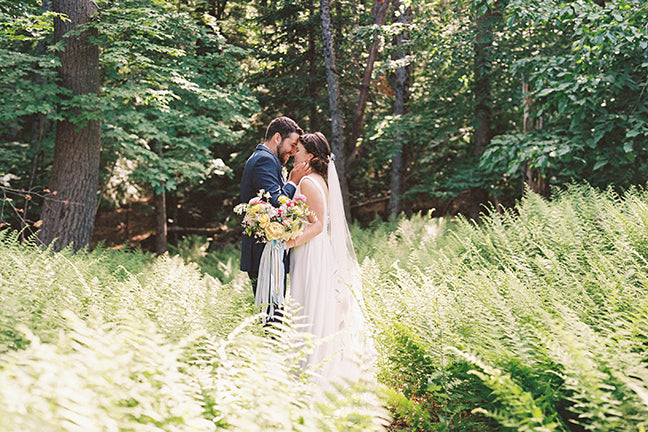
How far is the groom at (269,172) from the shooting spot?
4.56 m

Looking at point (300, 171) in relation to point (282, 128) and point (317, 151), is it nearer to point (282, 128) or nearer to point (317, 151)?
point (317, 151)

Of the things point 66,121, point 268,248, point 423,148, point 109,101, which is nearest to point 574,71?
point 268,248

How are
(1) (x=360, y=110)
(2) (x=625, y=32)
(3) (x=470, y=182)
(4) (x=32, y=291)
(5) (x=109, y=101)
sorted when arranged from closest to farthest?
(4) (x=32, y=291) → (2) (x=625, y=32) → (5) (x=109, y=101) → (3) (x=470, y=182) → (1) (x=360, y=110)

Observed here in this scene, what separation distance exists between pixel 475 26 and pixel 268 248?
30.4ft

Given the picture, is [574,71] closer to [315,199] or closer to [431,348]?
[315,199]

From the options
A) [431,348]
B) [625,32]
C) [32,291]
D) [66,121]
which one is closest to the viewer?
[431,348]

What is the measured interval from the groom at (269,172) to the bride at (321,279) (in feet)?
0.45

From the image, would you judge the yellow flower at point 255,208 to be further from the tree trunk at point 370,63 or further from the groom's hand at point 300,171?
the tree trunk at point 370,63

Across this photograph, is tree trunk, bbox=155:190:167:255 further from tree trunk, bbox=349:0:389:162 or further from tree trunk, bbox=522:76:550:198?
tree trunk, bbox=522:76:550:198

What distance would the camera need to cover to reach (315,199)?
4.73 metres

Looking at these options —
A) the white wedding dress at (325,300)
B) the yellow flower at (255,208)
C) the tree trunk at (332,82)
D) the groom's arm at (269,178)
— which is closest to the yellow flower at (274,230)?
the yellow flower at (255,208)

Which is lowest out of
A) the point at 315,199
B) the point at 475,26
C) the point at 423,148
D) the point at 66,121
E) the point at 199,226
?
the point at 199,226

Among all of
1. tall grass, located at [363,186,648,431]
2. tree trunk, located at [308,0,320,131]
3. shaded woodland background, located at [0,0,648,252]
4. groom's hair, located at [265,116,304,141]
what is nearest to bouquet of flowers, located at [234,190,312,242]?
groom's hair, located at [265,116,304,141]

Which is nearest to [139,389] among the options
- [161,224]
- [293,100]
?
[161,224]
